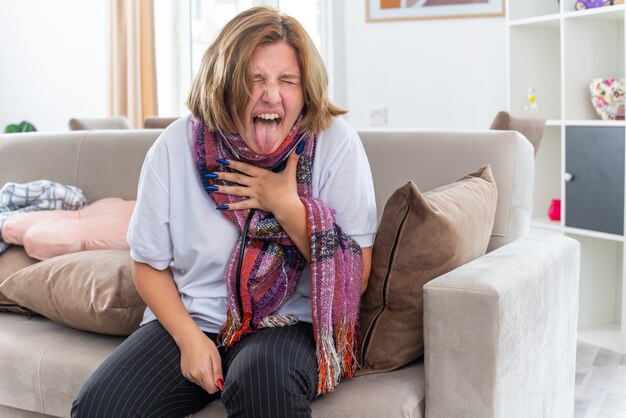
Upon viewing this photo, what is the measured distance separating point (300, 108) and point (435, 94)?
8.35 ft

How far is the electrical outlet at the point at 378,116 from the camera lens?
4.14 metres

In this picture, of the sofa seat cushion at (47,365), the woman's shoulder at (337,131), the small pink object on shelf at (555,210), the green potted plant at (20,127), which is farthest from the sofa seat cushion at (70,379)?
the green potted plant at (20,127)

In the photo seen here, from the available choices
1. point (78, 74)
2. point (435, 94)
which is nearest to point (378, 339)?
point (435, 94)

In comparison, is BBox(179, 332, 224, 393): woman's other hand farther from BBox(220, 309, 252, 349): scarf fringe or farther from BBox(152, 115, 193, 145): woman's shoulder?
BBox(152, 115, 193, 145): woman's shoulder

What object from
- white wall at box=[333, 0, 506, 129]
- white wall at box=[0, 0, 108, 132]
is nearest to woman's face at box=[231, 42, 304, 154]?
white wall at box=[333, 0, 506, 129]

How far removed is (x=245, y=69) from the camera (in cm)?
155

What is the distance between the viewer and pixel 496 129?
2037 millimetres

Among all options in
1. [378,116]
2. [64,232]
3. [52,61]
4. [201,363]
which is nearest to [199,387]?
[201,363]

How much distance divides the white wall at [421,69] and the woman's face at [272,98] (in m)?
2.51

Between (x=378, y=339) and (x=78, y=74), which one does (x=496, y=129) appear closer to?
(x=378, y=339)

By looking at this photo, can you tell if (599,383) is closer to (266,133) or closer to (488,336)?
(488,336)

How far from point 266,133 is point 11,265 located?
0.87 meters

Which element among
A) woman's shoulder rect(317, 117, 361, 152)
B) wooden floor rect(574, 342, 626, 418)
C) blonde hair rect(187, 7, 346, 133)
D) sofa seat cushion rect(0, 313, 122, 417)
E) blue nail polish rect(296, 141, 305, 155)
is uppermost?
blonde hair rect(187, 7, 346, 133)

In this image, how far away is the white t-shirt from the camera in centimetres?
160
